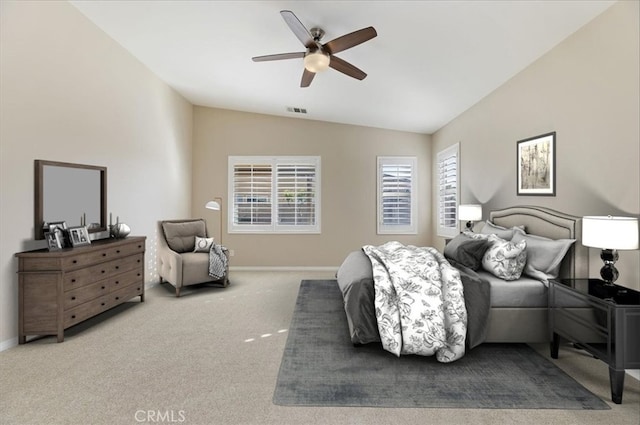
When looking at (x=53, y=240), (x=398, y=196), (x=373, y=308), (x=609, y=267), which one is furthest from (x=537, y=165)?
(x=53, y=240)

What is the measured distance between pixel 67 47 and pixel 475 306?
15.9 feet

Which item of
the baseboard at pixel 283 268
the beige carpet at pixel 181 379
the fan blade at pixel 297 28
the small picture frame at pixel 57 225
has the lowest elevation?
the beige carpet at pixel 181 379

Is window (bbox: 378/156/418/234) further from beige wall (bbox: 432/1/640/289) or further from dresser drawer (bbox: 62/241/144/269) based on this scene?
dresser drawer (bbox: 62/241/144/269)

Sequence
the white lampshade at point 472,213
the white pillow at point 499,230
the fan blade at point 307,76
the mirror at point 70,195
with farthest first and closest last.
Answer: the white lampshade at point 472,213
the white pillow at point 499,230
the fan blade at point 307,76
the mirror at point 70,195

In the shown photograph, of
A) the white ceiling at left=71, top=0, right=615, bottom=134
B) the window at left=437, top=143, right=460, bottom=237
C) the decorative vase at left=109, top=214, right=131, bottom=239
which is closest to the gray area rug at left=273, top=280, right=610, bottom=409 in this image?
the decorative vase at left=109, top=214, right=131, bottom=239

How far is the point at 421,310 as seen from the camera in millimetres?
2668

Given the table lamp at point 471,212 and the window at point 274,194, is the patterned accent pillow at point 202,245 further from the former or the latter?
the table lamp at point 471,212

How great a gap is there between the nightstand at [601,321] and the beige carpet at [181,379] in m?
0.29

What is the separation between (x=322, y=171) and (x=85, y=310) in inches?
179

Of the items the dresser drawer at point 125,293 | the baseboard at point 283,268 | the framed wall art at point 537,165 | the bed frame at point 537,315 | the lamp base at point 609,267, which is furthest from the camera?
the baseboard at point 283,268

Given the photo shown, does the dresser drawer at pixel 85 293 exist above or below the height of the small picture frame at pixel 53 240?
below

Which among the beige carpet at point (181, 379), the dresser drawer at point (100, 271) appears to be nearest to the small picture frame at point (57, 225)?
the dresser drawer at point (100, 271)

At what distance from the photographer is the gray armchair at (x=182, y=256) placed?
479 cm

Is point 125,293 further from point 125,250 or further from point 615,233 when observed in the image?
point 615,233
